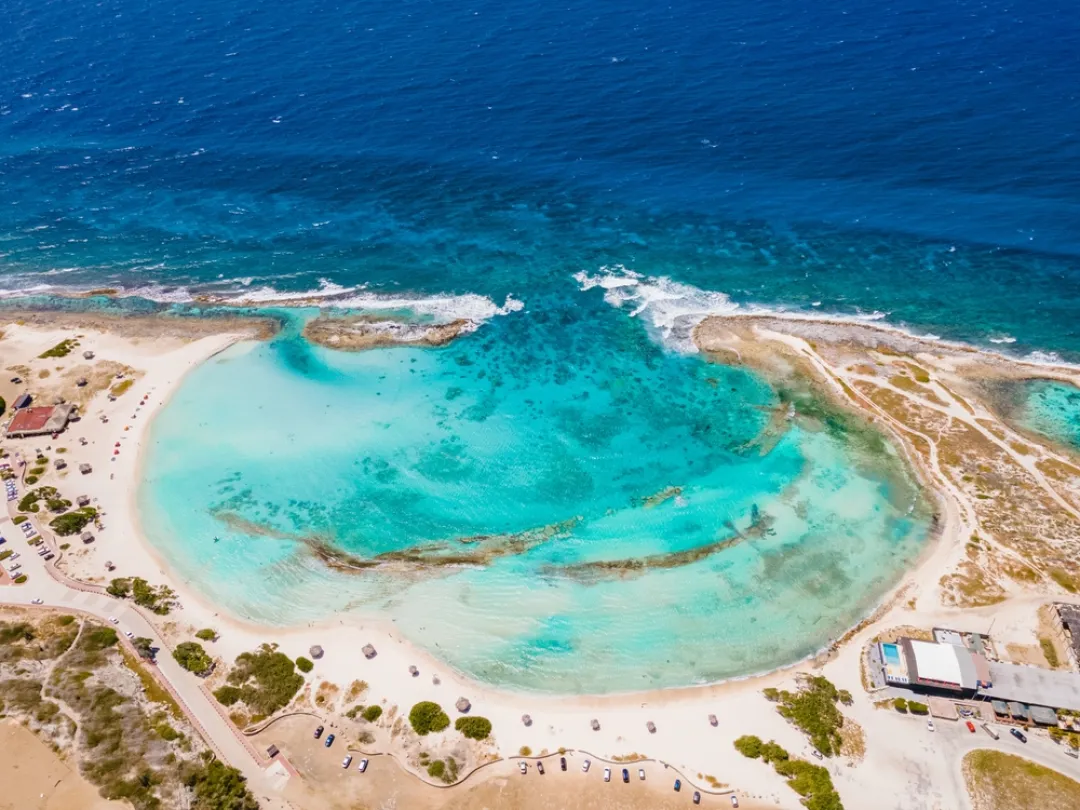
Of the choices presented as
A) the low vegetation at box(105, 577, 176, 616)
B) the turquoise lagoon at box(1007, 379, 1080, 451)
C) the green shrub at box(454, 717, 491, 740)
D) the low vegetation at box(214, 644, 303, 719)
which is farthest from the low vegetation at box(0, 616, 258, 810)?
the turquoise lagoon at box(1007, 379, 1080, 451)

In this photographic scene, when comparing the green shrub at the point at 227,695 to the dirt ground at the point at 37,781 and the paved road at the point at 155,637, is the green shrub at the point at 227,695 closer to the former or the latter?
the paved road at the point at 155,637

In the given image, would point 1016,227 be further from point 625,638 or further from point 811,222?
point 625,638

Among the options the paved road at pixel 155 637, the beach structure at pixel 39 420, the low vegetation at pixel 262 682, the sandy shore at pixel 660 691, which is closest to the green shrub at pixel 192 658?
the paved road at pixel 155 637

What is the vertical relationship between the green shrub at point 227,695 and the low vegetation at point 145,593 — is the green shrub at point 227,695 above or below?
below

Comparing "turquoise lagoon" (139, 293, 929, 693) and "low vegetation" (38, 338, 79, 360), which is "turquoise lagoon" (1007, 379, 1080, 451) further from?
"low vegetation" (38, 338, 79, 360)

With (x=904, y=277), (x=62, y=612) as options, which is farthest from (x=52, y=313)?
(x=904, y=277)
